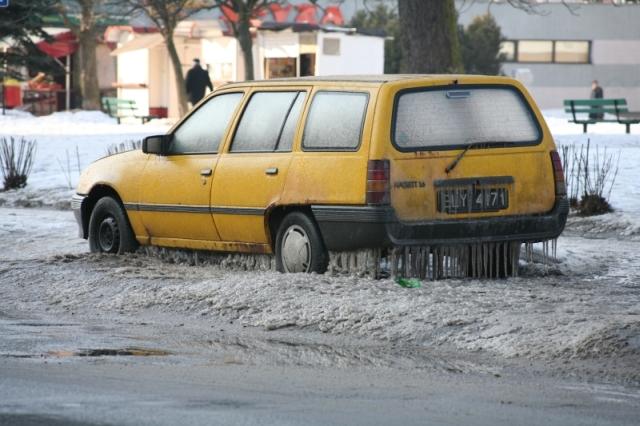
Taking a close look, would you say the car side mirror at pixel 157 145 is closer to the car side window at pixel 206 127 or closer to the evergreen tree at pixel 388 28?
the car side window at pixel 206 127

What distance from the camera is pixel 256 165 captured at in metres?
11.6

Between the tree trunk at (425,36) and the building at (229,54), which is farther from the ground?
the tree trunk at (425,36)

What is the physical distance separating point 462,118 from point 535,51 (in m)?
68.4

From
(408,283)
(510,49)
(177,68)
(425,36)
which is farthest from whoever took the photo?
(510,49)

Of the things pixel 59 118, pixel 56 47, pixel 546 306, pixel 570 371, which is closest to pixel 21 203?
pixel 546 306

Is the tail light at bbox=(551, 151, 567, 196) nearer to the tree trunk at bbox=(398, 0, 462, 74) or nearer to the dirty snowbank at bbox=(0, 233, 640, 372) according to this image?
the dirty snowbank at bbox=(0, 233, 640, 372)

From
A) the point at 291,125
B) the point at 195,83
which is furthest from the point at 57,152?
the point at 291,125

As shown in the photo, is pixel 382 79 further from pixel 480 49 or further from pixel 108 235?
pixel 480 49

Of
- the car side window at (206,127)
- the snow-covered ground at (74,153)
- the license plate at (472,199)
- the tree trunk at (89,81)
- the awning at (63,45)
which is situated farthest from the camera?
the awning at (63,45)

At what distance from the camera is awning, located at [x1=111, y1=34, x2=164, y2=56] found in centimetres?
5962

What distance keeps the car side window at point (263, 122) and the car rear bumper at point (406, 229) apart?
37.5 inches

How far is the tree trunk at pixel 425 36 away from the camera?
84.3ft

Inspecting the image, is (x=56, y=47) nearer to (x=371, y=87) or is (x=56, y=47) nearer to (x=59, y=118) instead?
(x=59, y=118)

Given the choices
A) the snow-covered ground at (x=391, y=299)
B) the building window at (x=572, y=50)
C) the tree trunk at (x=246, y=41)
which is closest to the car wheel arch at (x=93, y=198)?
the snow-covered ground at (x=391, y=299)
